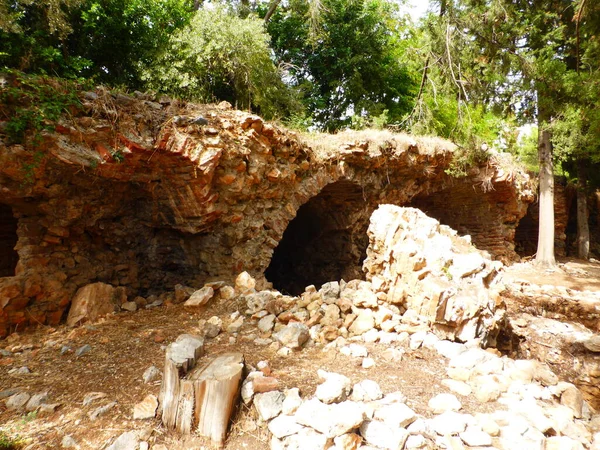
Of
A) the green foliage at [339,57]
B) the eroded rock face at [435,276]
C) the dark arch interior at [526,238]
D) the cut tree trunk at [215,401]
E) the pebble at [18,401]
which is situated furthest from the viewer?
the dark arch interior at [526,238]

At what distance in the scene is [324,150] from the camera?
6.48 m

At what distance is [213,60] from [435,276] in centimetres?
690

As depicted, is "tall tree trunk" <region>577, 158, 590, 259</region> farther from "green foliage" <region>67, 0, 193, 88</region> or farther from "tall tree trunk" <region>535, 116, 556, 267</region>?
"green foliage" <region>67, 0, 193, 88</region>

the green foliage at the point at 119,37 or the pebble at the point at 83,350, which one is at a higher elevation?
the green foliage at the point at 119,37

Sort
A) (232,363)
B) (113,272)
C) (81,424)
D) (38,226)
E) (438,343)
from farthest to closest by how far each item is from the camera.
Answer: (113,272) < (38,226) < (438,343) < (232,363) < (81,424)

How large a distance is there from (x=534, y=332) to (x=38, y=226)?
24.1 feet

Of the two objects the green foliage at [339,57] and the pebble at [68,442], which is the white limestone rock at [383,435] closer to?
the pebble at [68,442]

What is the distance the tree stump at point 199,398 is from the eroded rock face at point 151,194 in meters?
2.83

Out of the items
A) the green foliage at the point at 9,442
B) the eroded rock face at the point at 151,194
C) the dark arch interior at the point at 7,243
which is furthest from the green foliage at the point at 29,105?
the green foliage at the point at 9,442

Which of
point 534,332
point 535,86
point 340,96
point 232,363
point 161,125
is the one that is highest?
point 340,96

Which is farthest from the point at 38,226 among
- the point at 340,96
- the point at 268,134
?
the point at 340,96

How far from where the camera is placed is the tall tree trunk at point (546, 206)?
31.9 feet

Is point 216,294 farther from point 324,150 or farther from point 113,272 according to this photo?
point 324,150

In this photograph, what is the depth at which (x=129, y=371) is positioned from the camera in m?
2.85
